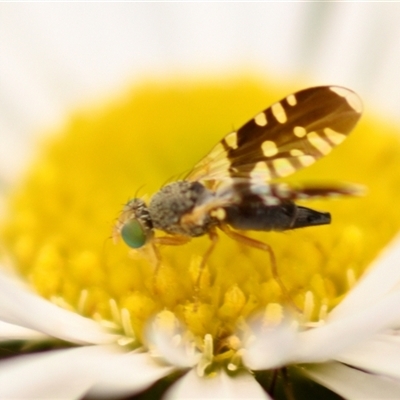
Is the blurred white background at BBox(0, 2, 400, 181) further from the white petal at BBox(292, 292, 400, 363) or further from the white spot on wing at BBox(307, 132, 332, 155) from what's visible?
the white petal at BBox(292, 292, 400, 363)

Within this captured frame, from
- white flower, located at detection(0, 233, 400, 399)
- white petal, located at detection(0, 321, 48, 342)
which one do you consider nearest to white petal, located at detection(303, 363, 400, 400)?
white flower, located at detection(0, 233, 400, 399)

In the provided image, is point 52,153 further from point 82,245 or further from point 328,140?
point 328,140

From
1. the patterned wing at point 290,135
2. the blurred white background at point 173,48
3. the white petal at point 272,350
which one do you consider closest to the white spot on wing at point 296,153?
the patterned wing at point 290,135

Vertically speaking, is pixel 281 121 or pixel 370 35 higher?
pixel 370 35

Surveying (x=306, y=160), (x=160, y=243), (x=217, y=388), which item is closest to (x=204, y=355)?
(x=217, y=388)

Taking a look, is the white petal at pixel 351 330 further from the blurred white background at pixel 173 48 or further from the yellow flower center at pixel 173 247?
the blurred white background at pixel 173 48

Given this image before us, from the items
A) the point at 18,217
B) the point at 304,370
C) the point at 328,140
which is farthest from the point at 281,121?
the point at 18,217

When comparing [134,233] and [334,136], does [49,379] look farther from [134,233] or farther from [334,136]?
[334,136]
